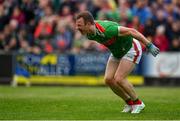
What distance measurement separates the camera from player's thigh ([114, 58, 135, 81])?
13.8m

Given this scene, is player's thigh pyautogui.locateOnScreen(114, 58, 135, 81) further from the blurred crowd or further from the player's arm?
the blurred crowd

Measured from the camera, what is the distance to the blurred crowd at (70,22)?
26547 millimetres

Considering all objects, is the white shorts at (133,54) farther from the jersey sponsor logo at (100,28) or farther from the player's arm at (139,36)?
the jersey sponsor logo at (100,28)

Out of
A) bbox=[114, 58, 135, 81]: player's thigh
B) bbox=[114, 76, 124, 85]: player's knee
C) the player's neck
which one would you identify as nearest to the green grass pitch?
bbox=[114, 76, 124, 85]: player's knee

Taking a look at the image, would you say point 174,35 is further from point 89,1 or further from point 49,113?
point 49,113

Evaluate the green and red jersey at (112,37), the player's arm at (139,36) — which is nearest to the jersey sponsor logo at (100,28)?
the green and red jersey at (112,37)

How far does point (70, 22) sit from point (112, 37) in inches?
535

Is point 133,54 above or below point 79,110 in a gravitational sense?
above

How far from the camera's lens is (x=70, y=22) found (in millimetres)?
26906

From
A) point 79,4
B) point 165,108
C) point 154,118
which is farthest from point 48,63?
point 154,118

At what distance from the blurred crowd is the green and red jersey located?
12.4m

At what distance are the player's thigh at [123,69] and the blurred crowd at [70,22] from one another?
12409 millimetres

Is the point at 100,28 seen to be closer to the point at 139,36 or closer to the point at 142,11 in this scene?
the point at 139,36

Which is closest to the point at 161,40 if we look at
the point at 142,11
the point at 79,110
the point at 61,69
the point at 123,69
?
the point at 142,11
